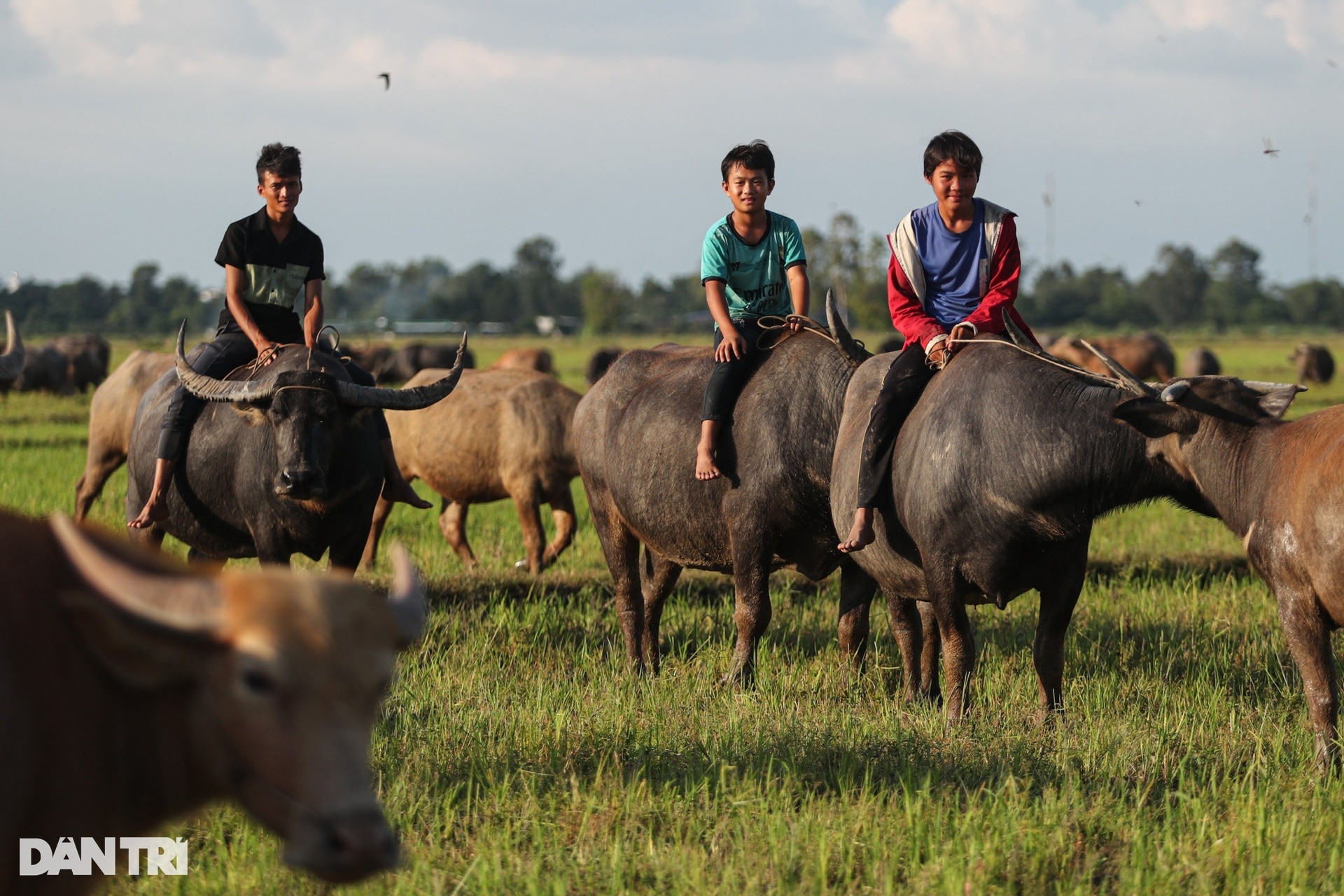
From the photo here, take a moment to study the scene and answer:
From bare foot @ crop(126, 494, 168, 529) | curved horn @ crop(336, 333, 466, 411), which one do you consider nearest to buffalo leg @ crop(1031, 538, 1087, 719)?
curved horn @ crop(336, 333, 466, 411)

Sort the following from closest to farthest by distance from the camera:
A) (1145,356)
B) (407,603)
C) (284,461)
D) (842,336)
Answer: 1. (407,603)
2. (284,461)
3. (842,336)
4. (1145,356)

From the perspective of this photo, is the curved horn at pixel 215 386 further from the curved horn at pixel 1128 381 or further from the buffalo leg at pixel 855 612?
the curved horn at pixel 1128 381

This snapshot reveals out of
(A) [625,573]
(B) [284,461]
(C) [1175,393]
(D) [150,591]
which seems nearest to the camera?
(D) [150,591]

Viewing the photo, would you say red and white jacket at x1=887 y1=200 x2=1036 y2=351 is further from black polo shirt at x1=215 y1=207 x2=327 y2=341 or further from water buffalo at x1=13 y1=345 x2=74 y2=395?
water buffalo at x1=13 y1=345 x2=74 y2=395

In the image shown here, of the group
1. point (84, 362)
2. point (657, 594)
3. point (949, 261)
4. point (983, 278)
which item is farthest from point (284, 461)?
point (84, 362)

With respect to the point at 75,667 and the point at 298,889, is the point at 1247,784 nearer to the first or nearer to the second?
the point at 298,889

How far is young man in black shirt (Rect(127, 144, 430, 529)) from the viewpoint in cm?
675

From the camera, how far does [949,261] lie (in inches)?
224

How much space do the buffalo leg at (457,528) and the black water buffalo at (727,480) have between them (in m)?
3.19

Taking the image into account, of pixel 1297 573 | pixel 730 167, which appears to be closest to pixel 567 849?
pixel 1297 573

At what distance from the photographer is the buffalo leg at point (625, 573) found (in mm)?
7035

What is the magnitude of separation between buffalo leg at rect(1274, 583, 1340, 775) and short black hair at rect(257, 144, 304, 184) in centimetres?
489

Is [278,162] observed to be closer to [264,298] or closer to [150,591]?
[264,298]

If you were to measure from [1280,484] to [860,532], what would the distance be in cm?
160
